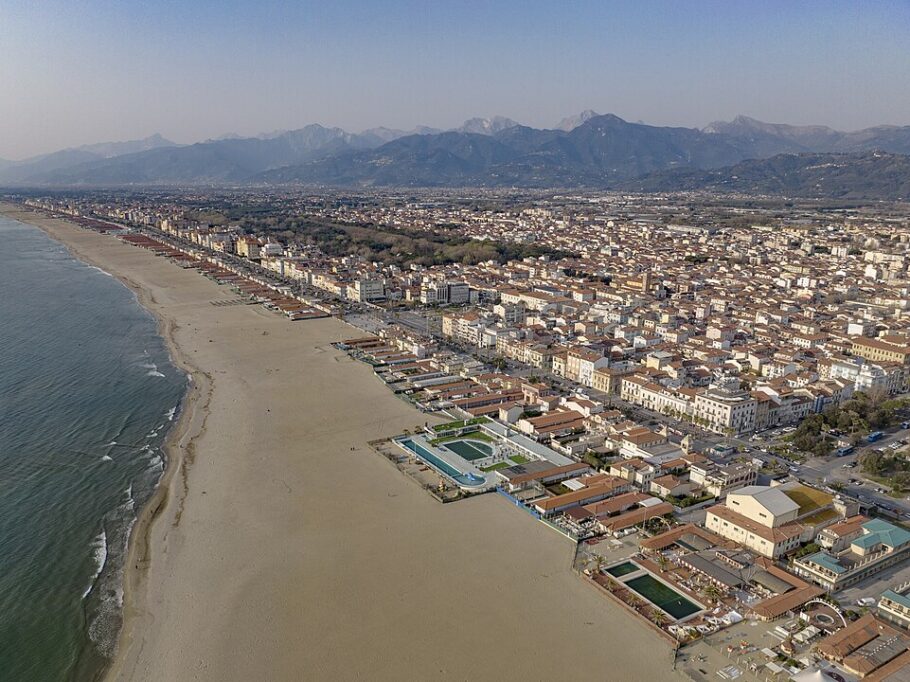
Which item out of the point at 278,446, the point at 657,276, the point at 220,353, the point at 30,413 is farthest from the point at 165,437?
the point at 657,276

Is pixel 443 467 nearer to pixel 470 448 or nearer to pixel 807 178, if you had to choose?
pixel 470 448

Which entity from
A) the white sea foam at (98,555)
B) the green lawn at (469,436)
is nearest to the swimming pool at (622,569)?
the green lawn at (469,436)

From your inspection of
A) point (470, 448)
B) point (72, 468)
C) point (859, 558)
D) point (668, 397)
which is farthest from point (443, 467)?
point (72, 468)

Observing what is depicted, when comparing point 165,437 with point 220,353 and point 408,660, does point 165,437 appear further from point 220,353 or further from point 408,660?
point 408,660

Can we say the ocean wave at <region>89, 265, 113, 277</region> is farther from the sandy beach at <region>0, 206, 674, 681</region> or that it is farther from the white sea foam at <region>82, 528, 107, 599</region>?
the white sea foam at <region>82, 528, 107, 599</region>

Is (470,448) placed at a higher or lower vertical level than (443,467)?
lower

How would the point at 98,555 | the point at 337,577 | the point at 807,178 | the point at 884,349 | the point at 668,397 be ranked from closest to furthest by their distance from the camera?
the point at 337,577
the point at 98,555
the point at 668,397
the point at 884,349
the point at 807,178
